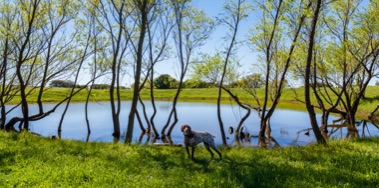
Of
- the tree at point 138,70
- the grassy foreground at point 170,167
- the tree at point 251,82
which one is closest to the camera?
the grassy foreground at point 170,167

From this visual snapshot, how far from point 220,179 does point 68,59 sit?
23965 mm

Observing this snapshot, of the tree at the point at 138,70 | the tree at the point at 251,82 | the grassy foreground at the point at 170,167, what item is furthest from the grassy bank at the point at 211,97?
the grassy foreground at the point at 170,167

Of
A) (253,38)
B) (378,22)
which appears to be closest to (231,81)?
(253,38)

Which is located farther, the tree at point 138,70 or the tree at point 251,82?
the tree at point 251,82

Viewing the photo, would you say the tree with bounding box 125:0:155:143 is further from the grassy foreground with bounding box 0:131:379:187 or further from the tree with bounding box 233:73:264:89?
the tree with bounding box 233:73:264:89

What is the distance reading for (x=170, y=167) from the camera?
10.7m

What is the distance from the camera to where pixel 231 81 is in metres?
30.1

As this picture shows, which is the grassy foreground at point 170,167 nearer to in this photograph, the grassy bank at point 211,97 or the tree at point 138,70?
the tree at point 138,70

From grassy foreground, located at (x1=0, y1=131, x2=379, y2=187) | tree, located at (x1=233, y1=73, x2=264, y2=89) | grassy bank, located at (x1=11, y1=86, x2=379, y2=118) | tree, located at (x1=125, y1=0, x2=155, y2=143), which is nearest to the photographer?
grassy foreground, located at (x1=0, y1=131, x2=379, y2=187)

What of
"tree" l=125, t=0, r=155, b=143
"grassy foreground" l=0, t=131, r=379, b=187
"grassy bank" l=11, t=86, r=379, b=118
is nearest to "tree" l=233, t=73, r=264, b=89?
"grassy bank" l=11, t=86, r=379, b=118

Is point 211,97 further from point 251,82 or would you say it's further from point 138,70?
point 138,70

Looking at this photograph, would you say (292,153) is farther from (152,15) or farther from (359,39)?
(359,39)

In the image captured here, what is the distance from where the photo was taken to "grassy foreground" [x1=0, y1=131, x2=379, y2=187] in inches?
336

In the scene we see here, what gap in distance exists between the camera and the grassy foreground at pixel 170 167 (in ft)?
28.0
